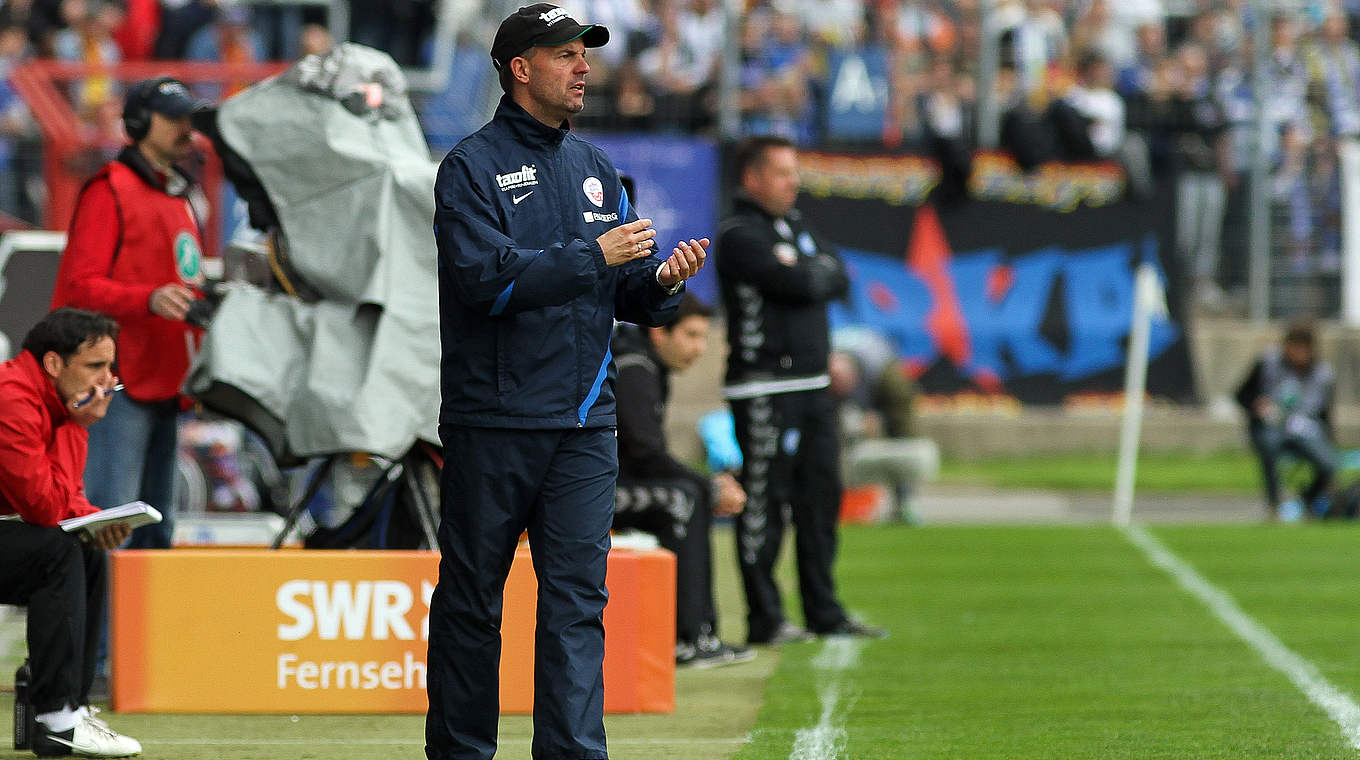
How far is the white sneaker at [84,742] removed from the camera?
650 centimetres

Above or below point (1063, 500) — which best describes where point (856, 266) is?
above

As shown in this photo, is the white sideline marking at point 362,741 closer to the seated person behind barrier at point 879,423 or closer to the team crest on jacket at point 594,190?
the team crest on jacket at point 594,190

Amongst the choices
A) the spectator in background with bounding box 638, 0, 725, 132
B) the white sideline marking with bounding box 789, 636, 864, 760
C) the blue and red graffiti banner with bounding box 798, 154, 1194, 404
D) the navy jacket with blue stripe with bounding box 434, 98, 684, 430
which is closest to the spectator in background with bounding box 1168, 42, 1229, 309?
the blue and red graffiti banner with bounding box 798, 154, 1194, 404

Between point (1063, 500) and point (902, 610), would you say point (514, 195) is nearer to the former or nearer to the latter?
point (902, 610)

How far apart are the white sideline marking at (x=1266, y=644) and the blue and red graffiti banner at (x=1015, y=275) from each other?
7.63m

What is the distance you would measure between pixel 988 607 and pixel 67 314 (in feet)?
19.7

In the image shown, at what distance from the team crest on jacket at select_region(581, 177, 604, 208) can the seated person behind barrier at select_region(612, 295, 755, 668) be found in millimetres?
2828

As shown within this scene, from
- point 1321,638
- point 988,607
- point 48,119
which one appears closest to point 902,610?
point 988,607

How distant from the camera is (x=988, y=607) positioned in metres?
11.1

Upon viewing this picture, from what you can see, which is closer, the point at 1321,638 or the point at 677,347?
the point at 677,347

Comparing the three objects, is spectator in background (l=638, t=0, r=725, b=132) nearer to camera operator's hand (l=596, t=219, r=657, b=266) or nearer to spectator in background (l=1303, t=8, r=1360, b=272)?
spectator in background (l=1303, t=8, r=1360, b=272)

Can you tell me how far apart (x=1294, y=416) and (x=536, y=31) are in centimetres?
1346

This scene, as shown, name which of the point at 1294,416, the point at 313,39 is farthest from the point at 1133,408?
the point at 313,39

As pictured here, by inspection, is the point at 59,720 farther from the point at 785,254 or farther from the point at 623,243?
the point at 785,254
